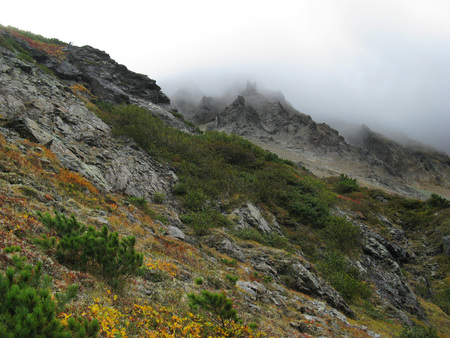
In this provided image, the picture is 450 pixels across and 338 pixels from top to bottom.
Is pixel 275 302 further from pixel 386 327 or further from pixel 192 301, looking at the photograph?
pixel 386 327

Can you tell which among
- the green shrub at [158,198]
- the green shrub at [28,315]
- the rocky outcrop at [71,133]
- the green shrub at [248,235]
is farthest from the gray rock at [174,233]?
the green shrub at [28,315]

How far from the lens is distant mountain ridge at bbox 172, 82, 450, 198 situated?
281ft

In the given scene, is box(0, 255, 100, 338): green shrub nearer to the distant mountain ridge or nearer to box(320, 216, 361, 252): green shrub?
box(320, 216, 361, 252): green shrub

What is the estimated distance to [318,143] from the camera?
3615 inches

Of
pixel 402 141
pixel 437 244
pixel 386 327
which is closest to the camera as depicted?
pixel 386 327

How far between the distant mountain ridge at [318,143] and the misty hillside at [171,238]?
41.0 meters

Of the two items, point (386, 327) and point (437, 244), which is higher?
point (437, 244)

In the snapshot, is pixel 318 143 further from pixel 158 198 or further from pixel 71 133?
pixel 71 133

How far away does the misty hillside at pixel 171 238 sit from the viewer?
5109 millimetres

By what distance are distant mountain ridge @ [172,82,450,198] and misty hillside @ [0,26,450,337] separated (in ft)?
135

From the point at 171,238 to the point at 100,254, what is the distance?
6.94 meters

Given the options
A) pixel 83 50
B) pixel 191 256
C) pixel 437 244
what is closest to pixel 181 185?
pixel 191 256

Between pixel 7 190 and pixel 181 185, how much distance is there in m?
14.4

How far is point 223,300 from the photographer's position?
517 centimetres
